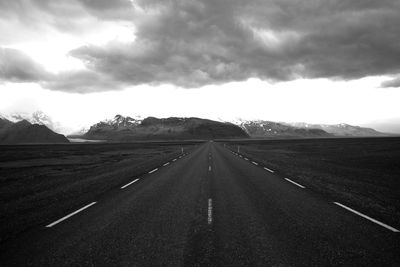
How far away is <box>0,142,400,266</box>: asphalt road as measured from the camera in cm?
530

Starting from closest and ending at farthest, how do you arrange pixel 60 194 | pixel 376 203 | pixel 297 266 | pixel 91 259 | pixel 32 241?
pixel 297 266 → pixel 91 259 → pixel 32 241 → pixel 376 203 → pixel 60 194

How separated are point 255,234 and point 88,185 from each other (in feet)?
33.7

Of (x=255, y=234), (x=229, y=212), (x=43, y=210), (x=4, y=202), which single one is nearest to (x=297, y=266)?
(x=255, y=234)

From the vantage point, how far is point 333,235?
6520 millimetres

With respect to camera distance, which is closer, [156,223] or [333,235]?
[333,235]

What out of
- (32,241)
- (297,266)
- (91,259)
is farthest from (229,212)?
(32,241)

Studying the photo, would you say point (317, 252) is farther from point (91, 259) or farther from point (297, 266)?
point (91, 259)

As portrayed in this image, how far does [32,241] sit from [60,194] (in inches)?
244

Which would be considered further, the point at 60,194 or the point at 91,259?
the point at 60,194

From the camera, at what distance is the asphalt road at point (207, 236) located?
5.30 metres

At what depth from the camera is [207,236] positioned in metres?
6.45

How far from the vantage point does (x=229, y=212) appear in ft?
28.0

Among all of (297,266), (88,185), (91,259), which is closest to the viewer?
(297,266)

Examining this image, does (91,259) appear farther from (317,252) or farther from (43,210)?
(43,210)
